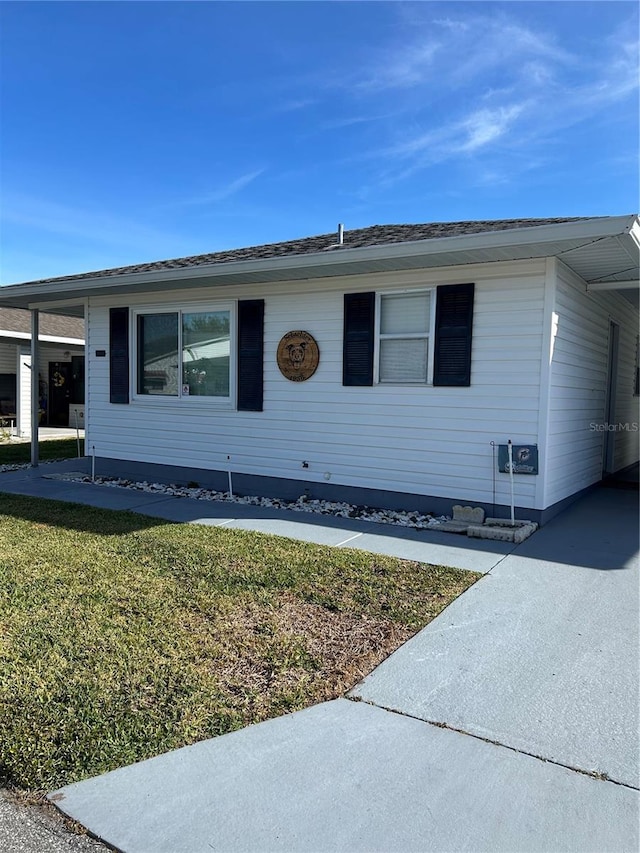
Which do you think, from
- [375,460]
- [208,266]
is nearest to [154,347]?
[208,266]

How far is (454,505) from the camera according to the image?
6.21m

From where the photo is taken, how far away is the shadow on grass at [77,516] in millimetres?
5734

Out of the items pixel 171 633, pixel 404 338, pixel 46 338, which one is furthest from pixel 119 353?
pixel 46 338

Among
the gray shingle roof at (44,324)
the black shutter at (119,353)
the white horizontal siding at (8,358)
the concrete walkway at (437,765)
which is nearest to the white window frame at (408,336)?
the concrete walkway at (437,765)

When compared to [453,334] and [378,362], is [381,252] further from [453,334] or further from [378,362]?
[378,362]

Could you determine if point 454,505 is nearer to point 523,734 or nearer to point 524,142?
point 523,734

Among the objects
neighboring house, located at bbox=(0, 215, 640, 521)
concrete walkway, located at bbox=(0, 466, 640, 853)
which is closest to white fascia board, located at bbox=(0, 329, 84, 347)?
neighboring house, located at bbox=(0, 215, 640, 521)

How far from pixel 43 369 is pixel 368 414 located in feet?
50.9

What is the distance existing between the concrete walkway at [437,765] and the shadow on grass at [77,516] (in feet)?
11.6

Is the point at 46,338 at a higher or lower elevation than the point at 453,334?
higher

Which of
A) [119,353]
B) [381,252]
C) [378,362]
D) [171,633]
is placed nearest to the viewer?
[171,633]

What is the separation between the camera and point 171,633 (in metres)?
3.30

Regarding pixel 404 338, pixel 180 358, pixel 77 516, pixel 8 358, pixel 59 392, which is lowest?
pixel 77 516

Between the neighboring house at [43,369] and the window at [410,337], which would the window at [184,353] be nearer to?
the window at [410,337]
